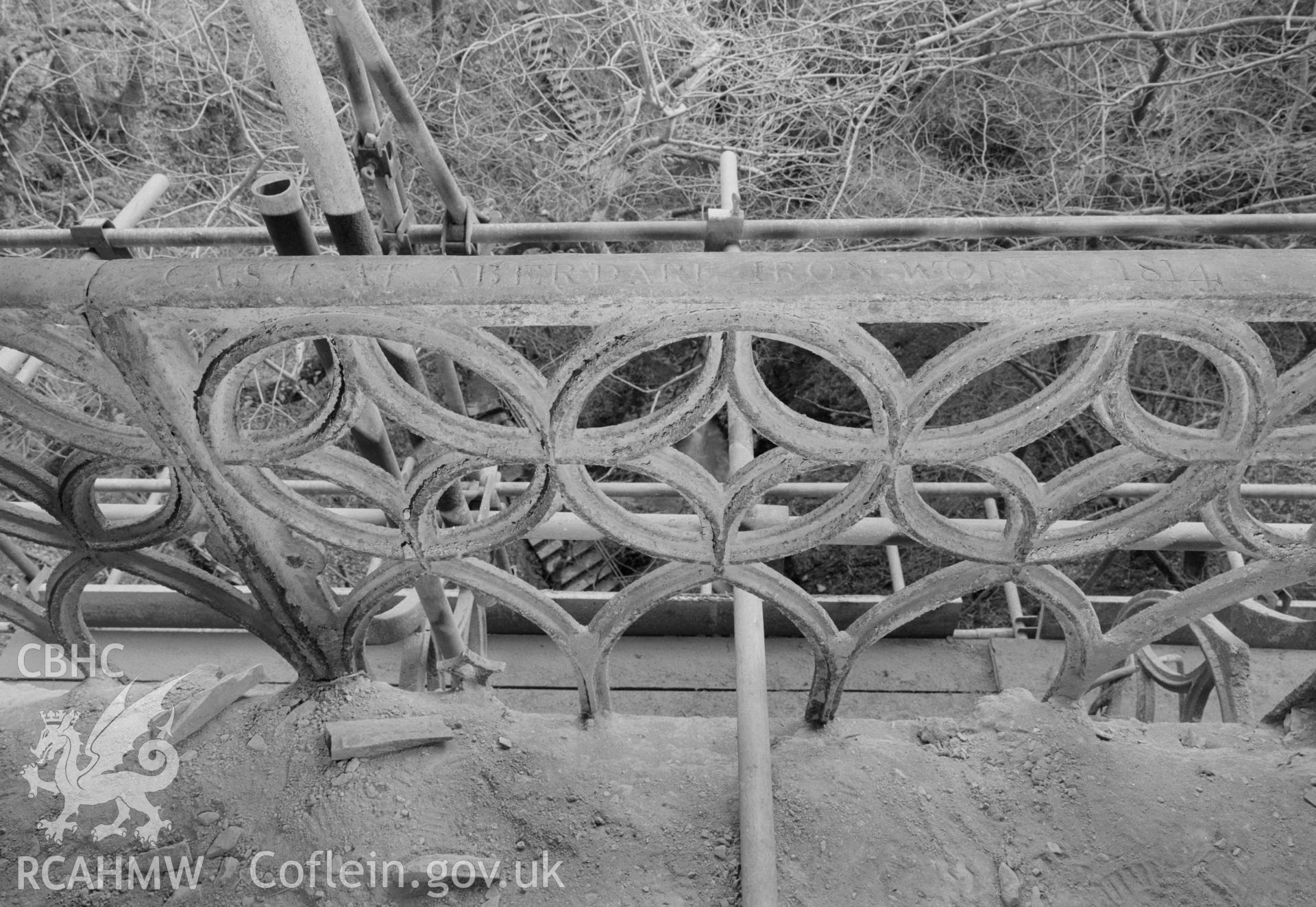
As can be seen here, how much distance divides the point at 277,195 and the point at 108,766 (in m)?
1.34

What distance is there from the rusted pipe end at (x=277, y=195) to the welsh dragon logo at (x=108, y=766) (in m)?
1.20

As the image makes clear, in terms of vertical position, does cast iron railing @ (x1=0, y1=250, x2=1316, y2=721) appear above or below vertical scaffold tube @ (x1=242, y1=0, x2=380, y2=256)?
below

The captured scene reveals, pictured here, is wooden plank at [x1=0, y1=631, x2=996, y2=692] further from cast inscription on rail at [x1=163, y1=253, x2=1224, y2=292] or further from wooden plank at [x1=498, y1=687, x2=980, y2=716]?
cast inscription on rail at [x1=163, y1=253, x2=1224, y2=292]

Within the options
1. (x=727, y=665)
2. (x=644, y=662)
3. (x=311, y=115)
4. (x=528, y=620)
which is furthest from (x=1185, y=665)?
(x=311, y=115)

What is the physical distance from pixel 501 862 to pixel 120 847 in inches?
31.3

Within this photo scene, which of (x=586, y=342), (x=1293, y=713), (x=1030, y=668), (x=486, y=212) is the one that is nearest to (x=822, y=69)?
(x=486, y=212)

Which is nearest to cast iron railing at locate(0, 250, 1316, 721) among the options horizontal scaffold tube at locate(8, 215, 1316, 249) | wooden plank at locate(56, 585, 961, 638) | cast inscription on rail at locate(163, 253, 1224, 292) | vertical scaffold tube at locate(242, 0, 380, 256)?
cast inscription on rail at locate(163, 253, 1224, 292)

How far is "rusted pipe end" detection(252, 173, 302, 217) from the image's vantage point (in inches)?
61.6

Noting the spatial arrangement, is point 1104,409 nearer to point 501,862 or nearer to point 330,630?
point 501,862

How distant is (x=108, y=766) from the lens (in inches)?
78.5

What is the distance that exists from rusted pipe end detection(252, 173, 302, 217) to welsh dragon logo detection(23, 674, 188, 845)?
3.93 ft

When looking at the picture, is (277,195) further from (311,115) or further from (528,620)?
(528,620)

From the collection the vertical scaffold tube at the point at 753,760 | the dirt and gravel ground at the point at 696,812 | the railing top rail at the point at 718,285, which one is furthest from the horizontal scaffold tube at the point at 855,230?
the dirt and gravel ground at the point at 696,812

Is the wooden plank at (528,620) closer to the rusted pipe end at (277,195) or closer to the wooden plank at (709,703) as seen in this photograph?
the wooden plank at (709,703)
